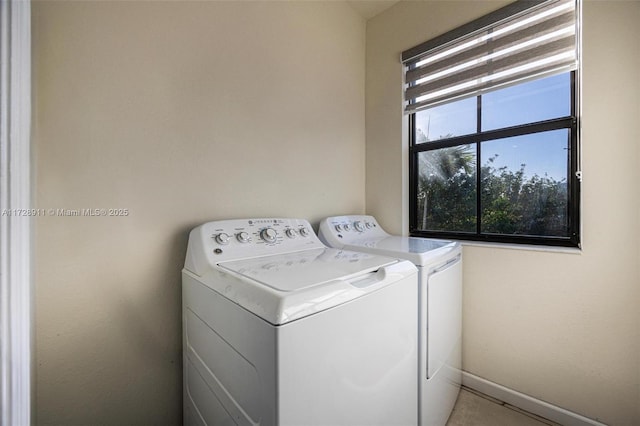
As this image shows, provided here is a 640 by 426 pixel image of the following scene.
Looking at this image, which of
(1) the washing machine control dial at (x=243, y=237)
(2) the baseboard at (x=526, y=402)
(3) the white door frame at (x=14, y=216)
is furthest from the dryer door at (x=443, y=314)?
(3) the white door frame at (x=14, y=216)

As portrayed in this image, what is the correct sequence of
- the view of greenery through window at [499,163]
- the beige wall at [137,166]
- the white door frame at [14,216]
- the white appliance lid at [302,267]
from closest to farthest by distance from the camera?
the white door frame at [14,216]
the white appliance lid at [302,267]
the beige wall at [137,166]
the view of greenery through window at [499,163]

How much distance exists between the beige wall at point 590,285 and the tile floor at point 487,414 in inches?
4.8

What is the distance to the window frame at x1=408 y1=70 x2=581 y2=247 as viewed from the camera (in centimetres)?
135

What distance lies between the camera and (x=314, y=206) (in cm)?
174

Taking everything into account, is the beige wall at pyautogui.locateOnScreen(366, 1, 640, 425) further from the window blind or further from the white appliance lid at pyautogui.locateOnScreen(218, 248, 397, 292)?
the white appliance lid at pyautogui.locateOnScreen(218, 248, 397, 292)

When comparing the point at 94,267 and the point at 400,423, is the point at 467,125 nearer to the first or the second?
the point at 400,423

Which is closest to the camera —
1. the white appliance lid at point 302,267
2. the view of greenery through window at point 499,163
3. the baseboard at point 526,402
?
the white appliance lid at point 302,267

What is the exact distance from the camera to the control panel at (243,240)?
3.43 ft

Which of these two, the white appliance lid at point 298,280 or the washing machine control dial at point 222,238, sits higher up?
the washing machine control dial at point 222,238

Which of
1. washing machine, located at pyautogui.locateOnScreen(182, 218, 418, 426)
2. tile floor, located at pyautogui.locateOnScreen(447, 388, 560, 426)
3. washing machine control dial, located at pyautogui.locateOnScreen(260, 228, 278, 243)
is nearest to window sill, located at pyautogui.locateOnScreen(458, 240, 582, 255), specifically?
washing machine, located at pyautogui.locateOnScreen(182, 218, 418, 426)

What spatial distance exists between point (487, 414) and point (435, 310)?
847 millimetres

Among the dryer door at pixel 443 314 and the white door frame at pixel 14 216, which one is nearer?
the white door frame at pixel 14 216

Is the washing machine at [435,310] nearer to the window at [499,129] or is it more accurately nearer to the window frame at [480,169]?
the window frame at [480,169]

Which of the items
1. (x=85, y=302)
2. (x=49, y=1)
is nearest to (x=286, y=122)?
(x=49, y=1)
